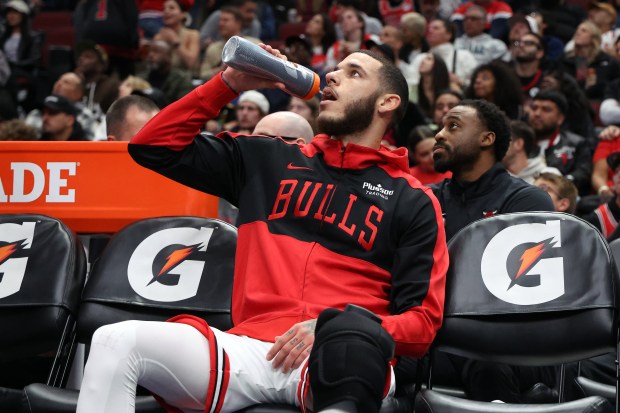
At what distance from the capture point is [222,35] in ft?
34.7

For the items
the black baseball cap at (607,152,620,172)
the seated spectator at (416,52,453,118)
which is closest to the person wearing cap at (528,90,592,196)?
the black baseball cap at (607,152,620,172)

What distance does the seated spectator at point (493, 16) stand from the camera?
33.5 feet

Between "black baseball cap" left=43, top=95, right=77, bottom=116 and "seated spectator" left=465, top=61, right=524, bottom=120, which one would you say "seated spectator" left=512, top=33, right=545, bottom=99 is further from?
"black baseball cap" left=43, top=95, right=77, bottom=116

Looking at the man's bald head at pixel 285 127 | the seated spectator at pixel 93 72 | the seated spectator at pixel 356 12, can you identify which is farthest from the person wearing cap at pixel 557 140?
the seated spectator at pixel 93 72

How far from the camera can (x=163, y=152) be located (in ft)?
11.8

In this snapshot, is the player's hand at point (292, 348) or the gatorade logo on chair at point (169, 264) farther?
the gatorade logo on chair at point (169, 264)

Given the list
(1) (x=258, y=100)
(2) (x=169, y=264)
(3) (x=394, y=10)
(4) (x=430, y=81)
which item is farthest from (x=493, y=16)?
(2) (x=169, y=264)

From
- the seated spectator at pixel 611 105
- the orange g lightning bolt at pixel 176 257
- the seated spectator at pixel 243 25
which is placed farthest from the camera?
the seated spectator at pixel 243 25

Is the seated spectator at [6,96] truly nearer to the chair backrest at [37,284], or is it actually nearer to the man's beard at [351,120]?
the chair backrest at [37,284]

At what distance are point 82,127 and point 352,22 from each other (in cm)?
315

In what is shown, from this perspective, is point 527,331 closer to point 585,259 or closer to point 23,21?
point 585,259

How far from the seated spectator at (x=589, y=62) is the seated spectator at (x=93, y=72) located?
4.02 m

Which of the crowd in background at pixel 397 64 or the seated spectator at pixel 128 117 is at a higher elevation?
the seated spectator at pixel 128 117

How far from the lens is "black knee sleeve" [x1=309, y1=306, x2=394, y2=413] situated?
9.05 feet
